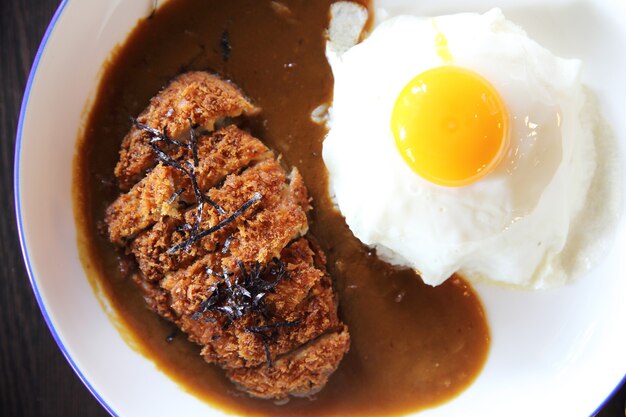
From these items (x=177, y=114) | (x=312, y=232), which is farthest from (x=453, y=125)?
(x=177, y=114)

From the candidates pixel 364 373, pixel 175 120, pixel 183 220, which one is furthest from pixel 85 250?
pixel 364 373

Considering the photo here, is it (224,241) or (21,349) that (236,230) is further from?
(21,349)

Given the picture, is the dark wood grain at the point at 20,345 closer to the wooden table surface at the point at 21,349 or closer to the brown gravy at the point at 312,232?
the wooden table surface at the point at 21,349

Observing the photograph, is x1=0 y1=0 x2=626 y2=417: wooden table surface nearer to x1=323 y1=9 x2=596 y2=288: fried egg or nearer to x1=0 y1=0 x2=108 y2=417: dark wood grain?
x1=0 y1=0 x2=108 y2=417: dark wood grain

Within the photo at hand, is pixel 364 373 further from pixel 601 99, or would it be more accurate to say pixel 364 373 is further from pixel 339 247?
pixel 601 99

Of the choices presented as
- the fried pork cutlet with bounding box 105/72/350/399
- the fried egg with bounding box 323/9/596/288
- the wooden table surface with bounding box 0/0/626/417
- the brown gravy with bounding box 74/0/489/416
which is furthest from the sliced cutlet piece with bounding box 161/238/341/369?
the wooden table surface with bounding box 0/0/626/417

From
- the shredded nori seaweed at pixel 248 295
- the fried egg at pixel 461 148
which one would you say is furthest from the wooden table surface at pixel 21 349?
the fried egg at pixel 461 148
